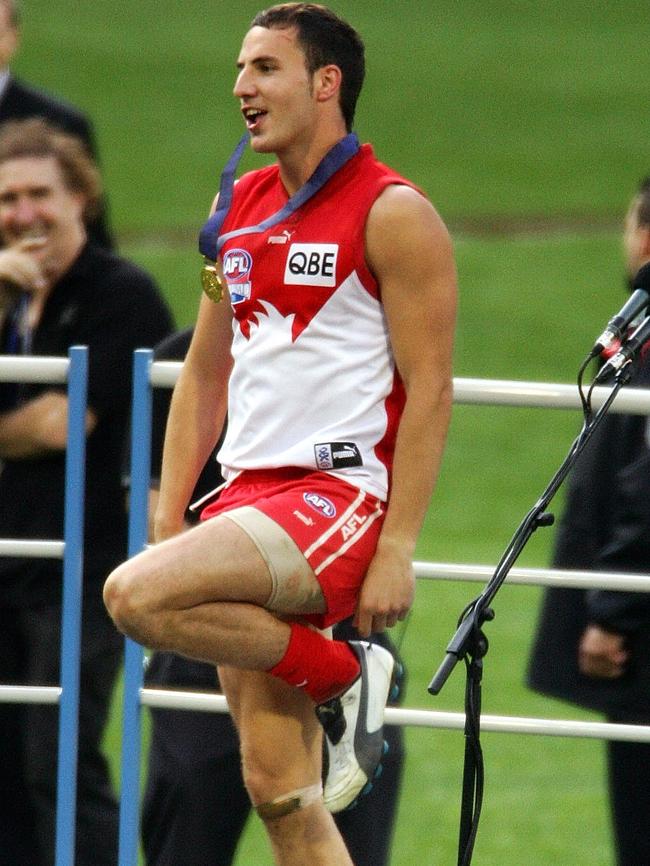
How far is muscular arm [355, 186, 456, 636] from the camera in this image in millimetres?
3230

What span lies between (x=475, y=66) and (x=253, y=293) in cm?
3017

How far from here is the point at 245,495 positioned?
3320 mm

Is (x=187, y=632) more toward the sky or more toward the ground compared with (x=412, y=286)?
more toward the ground

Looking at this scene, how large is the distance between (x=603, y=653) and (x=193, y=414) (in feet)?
3.44

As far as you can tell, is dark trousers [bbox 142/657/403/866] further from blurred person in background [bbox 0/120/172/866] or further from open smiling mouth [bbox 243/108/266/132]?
open smiling mouth [bbox 243/108/266/132]

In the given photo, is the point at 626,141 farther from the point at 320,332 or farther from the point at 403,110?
the point at 320,332

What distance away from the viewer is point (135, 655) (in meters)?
3.91

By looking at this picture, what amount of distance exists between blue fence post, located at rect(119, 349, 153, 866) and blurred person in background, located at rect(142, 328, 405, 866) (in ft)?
0.65

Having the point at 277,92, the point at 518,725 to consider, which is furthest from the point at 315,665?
the point at 277,92

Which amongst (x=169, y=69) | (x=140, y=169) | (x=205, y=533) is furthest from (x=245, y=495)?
(x=169, y=69)

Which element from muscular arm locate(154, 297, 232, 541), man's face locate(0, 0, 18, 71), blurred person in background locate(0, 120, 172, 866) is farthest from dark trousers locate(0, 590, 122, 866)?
man's face locate(0, 0, 18, 71)

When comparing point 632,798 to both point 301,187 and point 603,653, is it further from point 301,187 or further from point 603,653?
point 301,187

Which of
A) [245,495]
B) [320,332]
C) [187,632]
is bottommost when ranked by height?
[187,632]

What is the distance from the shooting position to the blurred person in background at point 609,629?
3.97m
